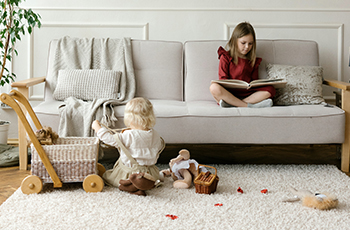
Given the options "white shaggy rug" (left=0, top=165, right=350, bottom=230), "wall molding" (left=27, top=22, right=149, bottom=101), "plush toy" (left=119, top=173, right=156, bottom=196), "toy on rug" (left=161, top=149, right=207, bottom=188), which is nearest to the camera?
"white shaggy rug" (left=0, top=165, right=350, bottom=230)

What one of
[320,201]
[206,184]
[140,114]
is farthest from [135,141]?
[320,201]

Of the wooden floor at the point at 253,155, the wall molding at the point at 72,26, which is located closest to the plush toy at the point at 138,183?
the wooden floor at the point at 253,155

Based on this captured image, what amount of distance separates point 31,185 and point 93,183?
0.30 meters

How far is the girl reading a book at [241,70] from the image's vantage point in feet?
7.89

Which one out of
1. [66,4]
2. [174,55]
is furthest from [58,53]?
[174,55]

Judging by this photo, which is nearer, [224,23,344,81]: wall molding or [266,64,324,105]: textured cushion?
[266,64,324,105]: textured cushion

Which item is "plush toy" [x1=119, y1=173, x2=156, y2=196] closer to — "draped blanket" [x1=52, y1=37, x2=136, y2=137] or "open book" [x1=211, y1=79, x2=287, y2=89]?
"draped blanket" [x1=52, y1=37, x2=136, y2=137]

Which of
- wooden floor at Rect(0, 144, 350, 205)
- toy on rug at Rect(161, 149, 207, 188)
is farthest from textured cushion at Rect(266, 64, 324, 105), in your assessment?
toy on rug at Rect(161, 149, 207, 188)

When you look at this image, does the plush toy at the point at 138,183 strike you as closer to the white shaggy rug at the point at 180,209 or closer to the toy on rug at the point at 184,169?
the white shaggy rug at the point at 180,209

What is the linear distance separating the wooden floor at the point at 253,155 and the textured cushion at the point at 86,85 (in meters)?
0.58

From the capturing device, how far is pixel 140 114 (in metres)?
1.86

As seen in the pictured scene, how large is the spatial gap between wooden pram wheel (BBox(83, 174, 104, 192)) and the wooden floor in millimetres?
566

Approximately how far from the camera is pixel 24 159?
2303 mm

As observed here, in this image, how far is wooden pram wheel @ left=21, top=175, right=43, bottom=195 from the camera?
1.80 m
